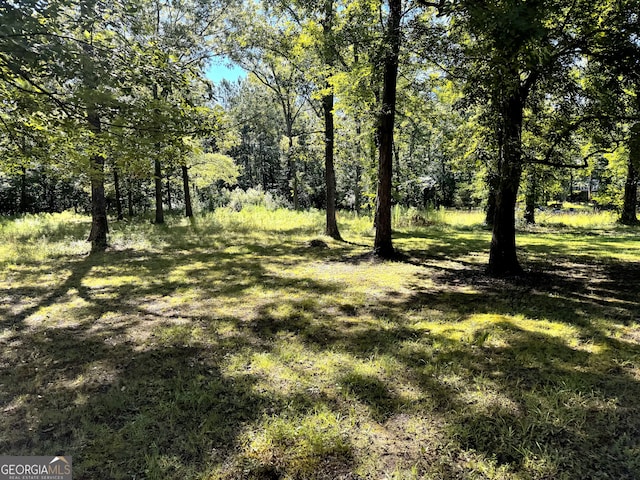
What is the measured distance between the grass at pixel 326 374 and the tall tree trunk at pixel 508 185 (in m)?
0.51

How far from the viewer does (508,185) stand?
5953mm

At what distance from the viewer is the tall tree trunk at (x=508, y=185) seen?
578 centimetres

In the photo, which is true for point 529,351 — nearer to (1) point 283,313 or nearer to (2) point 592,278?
(1) point 283,313

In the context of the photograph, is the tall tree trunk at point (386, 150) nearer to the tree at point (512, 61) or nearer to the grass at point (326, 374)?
the grass at point (326, 374)

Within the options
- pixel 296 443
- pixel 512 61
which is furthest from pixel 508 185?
pixel 296 443

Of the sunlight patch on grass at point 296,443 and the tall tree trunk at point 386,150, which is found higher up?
the tall tree trunk at point 386,150

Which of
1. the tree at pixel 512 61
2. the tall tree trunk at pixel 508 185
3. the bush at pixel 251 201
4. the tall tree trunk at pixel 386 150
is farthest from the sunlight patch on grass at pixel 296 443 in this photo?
the bush at pixel 251 201

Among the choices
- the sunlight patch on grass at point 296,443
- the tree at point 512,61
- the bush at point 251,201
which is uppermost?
the tree at point 512,61

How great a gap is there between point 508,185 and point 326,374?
15.1 ft

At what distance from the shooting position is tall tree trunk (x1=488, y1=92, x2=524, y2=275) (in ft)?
19.0

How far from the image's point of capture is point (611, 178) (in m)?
18.9

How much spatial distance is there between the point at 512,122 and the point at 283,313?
187 inches

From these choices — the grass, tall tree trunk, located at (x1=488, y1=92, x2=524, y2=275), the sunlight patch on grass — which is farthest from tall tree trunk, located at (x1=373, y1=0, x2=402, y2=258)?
the sunlight patch on grass

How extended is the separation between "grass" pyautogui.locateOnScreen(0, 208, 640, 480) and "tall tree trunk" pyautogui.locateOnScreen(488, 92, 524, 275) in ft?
1.68
